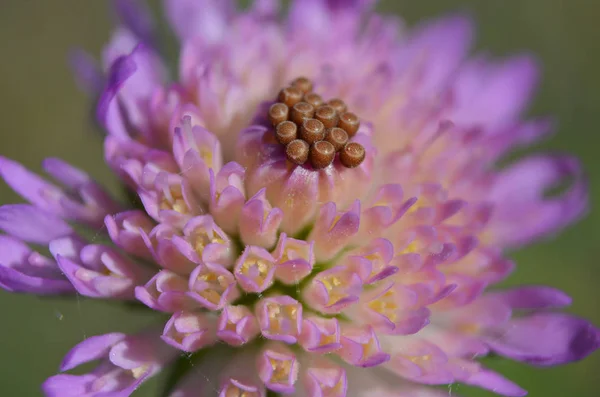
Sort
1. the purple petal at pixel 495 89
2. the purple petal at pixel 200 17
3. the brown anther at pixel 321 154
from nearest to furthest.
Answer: the brown anther at pixel 321 154
the purple petal at pixel 200 17
the purple petal at pixel 495 89

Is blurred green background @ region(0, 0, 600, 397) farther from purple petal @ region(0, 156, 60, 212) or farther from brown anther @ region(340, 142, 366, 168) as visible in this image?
brown anther @ region(340, 142, 366, 168)

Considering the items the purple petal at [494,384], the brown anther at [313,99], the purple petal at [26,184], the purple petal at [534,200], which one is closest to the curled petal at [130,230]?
the purple petal at [26,184]

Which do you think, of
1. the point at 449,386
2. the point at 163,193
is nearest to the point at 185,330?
the point at 163,193

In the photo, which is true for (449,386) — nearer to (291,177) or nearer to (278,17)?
(291,177)

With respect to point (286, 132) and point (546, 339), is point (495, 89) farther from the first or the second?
point (286, 132)

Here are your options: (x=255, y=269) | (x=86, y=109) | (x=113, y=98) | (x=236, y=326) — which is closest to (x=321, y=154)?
(x=255, y=269)

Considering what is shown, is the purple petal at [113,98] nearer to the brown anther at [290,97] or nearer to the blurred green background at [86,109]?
the brown anther at [290,97]
